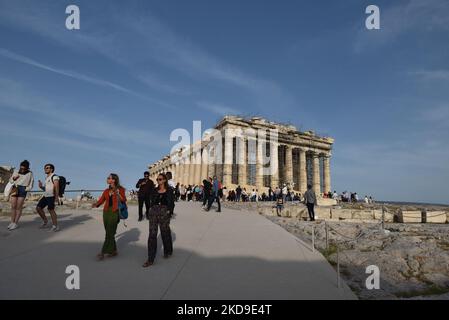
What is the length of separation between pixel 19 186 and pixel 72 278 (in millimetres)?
5342

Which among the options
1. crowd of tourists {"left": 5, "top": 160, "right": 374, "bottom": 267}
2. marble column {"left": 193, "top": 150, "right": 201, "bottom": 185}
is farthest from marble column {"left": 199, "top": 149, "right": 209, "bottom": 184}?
crowd of tourists {"left": 5, "top": 160, "right": 374, "bottom": 267}

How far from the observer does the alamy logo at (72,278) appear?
4977 millimetres

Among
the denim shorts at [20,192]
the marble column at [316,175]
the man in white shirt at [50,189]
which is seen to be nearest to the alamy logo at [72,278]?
the man in white shirt at [50,189]

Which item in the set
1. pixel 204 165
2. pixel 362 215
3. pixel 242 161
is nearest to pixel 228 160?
pixel 242 161

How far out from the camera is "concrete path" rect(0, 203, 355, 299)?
4.75 metres

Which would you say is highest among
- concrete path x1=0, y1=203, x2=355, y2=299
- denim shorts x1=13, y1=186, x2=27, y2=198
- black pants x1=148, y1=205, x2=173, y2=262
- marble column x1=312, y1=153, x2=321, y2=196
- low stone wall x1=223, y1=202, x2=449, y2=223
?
marble column x1=312, y1=153, x2=321, y2=196

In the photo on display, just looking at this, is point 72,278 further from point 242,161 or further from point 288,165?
point 288,165

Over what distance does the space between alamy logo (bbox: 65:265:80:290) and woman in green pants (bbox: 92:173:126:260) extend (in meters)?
0.73

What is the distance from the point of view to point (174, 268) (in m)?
6.00

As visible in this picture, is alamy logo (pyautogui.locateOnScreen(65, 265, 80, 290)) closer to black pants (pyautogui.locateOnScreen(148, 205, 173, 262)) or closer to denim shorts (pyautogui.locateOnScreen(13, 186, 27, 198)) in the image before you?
black pants (pyautogui.locateOnScreen(148, 205, 173, 262))
